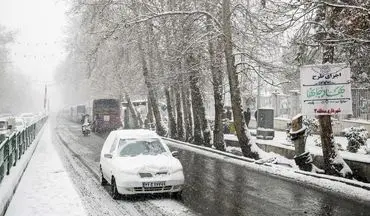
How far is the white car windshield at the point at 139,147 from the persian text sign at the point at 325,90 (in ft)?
16.4

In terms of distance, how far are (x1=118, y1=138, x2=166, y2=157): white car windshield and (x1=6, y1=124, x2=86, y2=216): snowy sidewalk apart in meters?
1.70

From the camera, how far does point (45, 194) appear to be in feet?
41.1

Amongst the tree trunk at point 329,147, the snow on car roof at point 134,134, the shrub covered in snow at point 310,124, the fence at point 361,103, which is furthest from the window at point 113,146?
the shrub covered in snow at point 310,124

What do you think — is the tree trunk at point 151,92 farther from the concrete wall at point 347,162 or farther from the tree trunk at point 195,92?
the concrete wall at point 347,162

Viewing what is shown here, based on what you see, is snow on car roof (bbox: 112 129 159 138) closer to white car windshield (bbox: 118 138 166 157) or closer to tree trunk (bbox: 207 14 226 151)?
white car windshield (bbox: 118 138 166 157)

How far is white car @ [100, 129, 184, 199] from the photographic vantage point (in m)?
11.5

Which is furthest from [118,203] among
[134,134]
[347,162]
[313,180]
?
[347,162]

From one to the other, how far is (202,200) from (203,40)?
10.7 m

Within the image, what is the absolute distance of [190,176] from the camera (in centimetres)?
1543

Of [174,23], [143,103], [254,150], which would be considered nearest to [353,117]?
[254,150]

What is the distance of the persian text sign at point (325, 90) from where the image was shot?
14472mm

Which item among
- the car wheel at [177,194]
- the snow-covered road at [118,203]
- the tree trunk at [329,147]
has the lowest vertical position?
the snow-covered road at [118,203]

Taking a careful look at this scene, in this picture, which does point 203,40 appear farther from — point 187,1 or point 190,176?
point 190,176

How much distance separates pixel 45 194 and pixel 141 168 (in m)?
2.90
